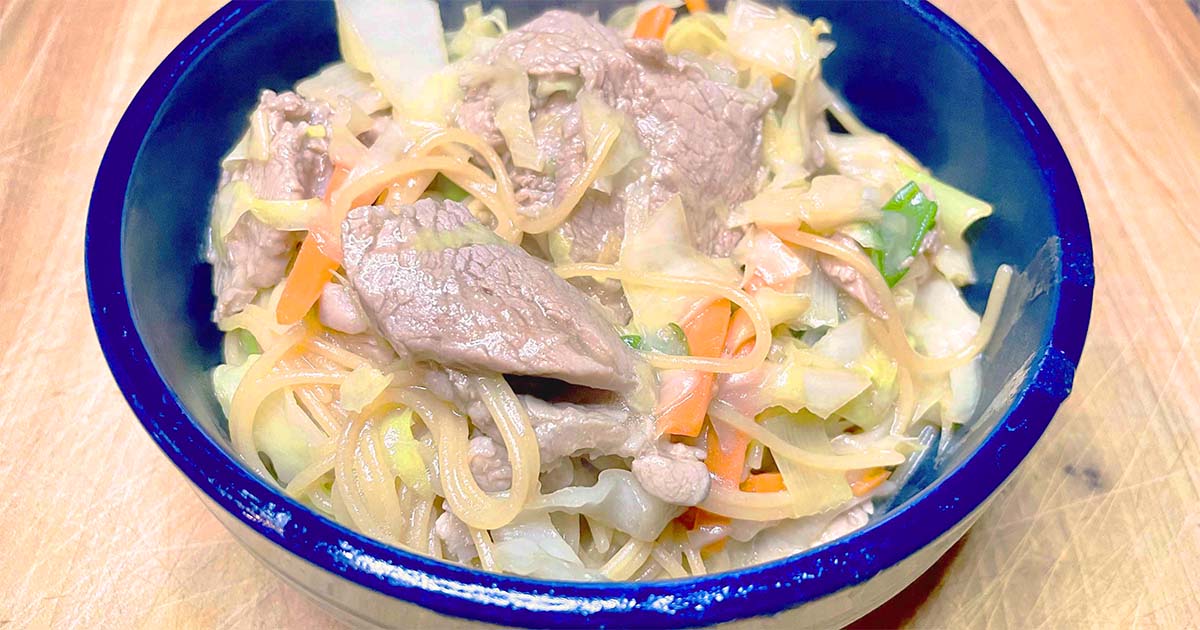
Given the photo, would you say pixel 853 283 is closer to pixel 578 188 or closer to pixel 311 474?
pixel 578 188

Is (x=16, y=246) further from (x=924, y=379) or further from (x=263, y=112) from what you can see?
(x=924, y=379)

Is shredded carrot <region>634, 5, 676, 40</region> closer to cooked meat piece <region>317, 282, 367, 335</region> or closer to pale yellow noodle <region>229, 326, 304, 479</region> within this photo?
cooked meat piece <region>317, 282, 367, 335</region>

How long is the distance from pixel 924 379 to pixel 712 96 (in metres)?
0.60

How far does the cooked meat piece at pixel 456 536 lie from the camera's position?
4.25 ft

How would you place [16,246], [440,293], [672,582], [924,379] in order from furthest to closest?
[16,246] < [924,379] < [440,293] < [672,582]

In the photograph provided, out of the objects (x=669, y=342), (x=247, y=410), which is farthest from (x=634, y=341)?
(x=247, y=410)

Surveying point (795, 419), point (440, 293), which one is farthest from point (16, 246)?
point (795, 419)

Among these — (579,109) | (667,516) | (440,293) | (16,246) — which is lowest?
(16,246)

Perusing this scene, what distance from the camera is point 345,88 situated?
1744 mm

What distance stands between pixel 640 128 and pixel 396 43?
1.61ft

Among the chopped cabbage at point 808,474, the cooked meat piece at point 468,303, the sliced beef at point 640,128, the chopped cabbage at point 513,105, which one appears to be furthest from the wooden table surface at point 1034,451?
the chopped cabbage at point 513,105

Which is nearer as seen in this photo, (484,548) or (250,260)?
(484,548)

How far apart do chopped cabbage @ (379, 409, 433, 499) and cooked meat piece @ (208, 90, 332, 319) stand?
1.27 ft

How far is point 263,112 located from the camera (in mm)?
1607
